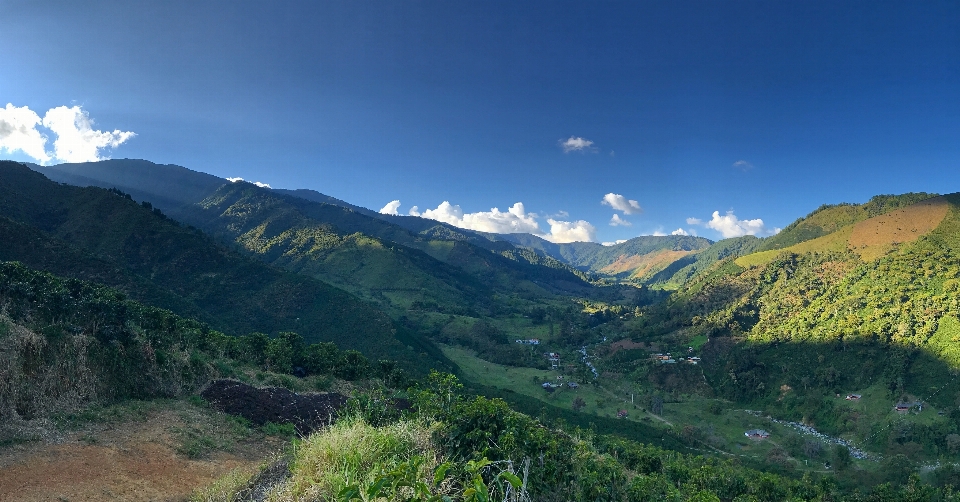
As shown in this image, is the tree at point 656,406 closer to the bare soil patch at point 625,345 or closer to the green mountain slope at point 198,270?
the bare soil patch at point 625,345

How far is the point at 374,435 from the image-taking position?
5922 mm

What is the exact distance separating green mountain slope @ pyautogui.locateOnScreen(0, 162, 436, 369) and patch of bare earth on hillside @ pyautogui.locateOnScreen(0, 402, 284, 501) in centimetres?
4701

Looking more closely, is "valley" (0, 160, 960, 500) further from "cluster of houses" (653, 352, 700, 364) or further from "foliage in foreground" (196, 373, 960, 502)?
"cluster of houses" (653, 352, 700, 364)

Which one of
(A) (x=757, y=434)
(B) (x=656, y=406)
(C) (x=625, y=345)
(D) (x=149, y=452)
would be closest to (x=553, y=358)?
(C) (x=625, y=345)

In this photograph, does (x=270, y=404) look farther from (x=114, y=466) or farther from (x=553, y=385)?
(x=553, y=385)

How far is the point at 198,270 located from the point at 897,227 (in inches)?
→ 6390

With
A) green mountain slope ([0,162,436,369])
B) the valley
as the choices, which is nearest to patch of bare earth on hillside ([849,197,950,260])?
the valley

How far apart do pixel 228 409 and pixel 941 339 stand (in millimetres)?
101049

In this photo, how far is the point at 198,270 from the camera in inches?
2576

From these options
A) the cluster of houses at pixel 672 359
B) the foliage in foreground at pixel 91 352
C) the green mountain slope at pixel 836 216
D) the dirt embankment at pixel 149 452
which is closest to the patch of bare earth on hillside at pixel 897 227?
the green mountain slope at pixel 836 216

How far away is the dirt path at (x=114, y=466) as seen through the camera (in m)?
8.69

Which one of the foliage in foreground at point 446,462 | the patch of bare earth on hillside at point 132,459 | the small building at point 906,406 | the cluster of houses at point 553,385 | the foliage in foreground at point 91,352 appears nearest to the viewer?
the foliage in foreground at point 446,462

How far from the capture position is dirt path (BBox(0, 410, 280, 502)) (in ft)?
28.5

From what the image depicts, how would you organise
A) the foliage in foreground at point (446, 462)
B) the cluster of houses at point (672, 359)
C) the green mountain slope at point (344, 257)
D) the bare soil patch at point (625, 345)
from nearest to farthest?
the foliage in foreground at point (446, 462)
the cluster of houses at point (672, 359)
the bare soil patch at point (625, 345)
the green mountain slope at point (344, 257)
